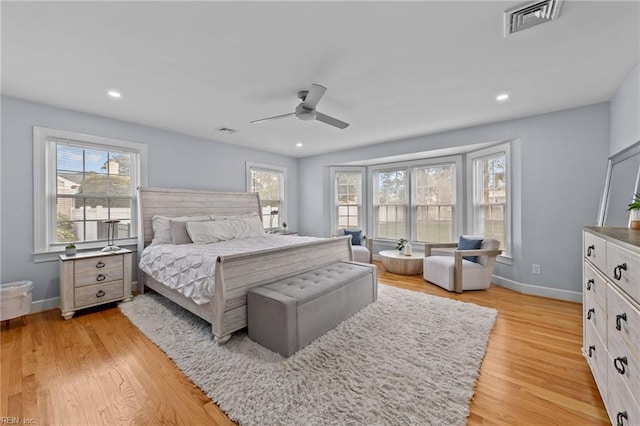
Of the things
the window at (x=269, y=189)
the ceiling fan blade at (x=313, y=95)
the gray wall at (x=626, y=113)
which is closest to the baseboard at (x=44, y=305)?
the window at (x=269, y=189)

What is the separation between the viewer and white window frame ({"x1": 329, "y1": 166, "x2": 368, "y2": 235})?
617 cm

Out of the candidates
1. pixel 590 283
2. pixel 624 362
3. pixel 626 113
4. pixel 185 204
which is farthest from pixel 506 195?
pixel 185 204

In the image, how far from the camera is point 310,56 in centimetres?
218

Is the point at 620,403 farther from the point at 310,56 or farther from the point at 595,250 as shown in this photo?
the point at 310,56

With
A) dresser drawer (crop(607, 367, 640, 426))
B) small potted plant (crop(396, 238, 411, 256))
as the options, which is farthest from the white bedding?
small potted plant (crop(396, 238, 411, 256))

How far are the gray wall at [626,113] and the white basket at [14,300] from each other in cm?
631

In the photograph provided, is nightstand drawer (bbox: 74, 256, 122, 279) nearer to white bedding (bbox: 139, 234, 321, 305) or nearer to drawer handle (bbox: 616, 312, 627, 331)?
white bedding (bbox: 139, 234, 321, 305)

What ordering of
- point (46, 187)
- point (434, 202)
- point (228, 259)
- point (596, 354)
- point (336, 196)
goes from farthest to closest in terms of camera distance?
point (336, 196) → point (434, 202) → point (46, 187) → point (228, 259) → point (596, 354)

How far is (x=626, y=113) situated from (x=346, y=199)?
14.7 feet

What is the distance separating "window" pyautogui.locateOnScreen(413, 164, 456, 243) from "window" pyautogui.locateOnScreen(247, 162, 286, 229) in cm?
307

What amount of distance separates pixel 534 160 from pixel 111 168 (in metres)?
6.09

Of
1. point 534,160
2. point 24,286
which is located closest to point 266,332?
point 24,286

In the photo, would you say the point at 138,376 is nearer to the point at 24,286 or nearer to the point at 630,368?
the point at 24,286

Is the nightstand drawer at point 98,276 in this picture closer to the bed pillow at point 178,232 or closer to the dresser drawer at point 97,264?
the dresser drawer at point 97,264
